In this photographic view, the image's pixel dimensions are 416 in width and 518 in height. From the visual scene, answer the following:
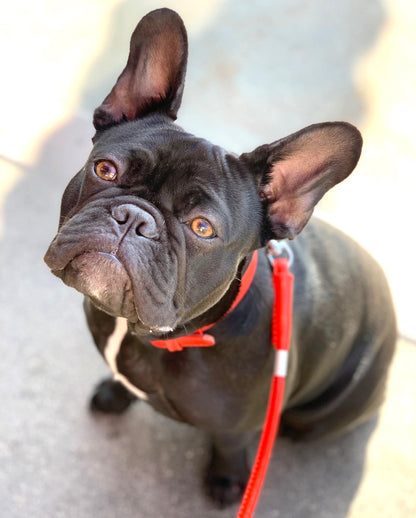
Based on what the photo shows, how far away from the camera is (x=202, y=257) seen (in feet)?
6.00

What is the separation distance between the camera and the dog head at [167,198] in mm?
1719

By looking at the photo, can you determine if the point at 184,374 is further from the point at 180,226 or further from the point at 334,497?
the point at 334,497

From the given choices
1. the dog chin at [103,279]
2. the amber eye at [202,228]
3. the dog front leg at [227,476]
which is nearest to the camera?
the dog chin at [103,279]

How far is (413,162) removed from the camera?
4.07 metres

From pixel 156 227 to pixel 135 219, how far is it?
2.7 inches

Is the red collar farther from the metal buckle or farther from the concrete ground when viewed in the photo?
the concrete ground

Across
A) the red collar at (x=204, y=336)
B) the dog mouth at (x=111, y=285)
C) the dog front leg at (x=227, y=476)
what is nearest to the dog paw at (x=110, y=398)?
the dog front leg at (x=227, y=476)

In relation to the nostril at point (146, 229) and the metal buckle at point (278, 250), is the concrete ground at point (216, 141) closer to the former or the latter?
the metal buckle at point (278, 250)

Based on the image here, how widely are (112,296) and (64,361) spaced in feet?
4.70

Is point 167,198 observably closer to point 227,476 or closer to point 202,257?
point 202,257

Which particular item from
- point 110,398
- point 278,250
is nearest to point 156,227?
point 278,250

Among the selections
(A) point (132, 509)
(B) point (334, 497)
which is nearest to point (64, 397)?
(A) point (132, 509)

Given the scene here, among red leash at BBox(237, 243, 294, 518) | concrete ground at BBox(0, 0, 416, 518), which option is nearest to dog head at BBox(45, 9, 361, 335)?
red leash at BBox(237, 243, 294, 518)

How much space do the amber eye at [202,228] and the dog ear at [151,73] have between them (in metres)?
0.44
